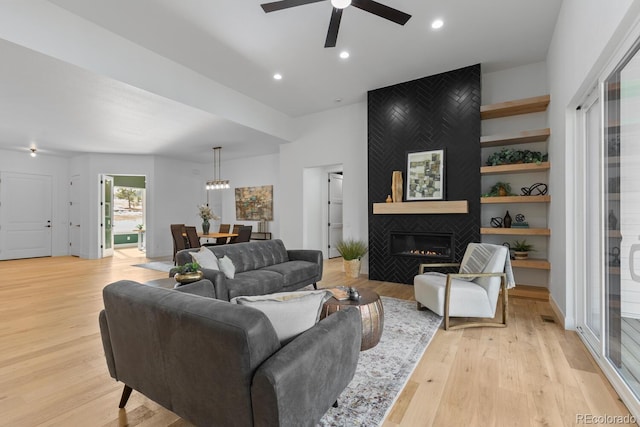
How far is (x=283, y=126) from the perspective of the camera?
6781mm

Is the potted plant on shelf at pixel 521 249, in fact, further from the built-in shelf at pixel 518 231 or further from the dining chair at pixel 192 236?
the dining chair at pixel 192 236

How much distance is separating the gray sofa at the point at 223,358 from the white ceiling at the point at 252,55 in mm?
3217

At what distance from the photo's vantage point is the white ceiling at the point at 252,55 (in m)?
3.33

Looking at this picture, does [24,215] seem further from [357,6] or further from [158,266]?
[357,6]

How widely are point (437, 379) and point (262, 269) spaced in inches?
104

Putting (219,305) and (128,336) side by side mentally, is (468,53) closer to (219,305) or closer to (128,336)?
(219,305)

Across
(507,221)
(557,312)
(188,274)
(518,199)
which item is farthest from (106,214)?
(557,312)

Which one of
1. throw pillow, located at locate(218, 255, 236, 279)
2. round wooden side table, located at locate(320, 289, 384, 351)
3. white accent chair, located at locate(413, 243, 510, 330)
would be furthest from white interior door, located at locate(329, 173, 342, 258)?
round wooden side table, located at locate(320, 289, 384, 351)

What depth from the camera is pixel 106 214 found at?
8570 mm

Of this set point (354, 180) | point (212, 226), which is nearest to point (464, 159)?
point (354, 180)

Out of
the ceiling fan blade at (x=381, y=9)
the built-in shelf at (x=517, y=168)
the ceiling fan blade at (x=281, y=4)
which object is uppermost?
the ceiling fan blade at (x=281, y=4)

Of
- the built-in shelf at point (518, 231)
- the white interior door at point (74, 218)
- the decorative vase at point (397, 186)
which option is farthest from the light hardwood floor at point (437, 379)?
the white interior door at point (74, 218)

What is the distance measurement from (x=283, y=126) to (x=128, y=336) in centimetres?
580

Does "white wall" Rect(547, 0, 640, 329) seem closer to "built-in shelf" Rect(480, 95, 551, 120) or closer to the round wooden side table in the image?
"built-in shelf" Rect(480, 95, 551, 120)
